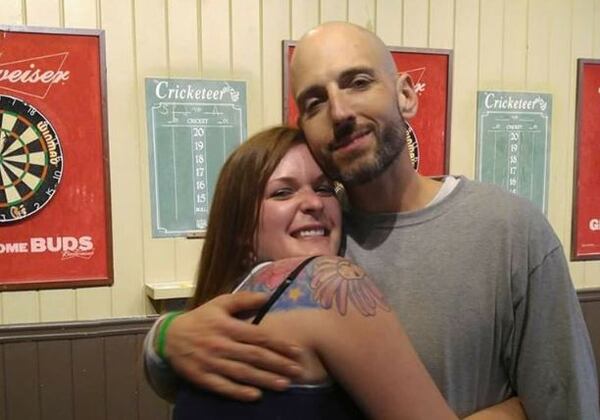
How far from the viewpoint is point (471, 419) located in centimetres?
100

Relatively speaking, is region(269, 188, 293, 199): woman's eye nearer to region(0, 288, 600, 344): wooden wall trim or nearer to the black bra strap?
the black bra strap

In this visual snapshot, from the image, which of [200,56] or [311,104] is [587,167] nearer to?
[200,56]

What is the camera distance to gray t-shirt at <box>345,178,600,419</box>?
101 centimetres

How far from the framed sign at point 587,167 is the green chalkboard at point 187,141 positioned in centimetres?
177

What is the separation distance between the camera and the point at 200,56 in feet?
7.91

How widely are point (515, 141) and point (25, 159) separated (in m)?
2.27

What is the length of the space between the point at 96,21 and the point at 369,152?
167 centimetres

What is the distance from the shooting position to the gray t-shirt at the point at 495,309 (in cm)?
101

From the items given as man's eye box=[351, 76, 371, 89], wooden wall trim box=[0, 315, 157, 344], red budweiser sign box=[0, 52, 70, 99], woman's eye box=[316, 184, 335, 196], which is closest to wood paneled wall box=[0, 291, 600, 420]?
wooden wall trim box=[0, 315, 157, 344]

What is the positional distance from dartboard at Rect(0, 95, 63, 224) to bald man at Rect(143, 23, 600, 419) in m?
1.51

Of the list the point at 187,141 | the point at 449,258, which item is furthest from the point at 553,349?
the point at 187,141

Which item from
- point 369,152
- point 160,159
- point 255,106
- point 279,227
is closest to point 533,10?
point 255,106

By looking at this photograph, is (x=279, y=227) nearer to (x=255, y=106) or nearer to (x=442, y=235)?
(x=442, y=235)

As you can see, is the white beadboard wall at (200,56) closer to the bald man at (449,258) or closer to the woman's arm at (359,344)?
the bald man at (449,258)
